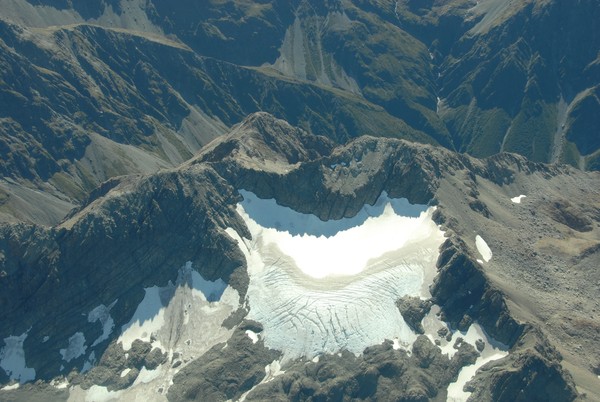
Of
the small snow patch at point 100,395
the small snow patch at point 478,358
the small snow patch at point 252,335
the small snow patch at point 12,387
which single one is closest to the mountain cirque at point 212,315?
the small snow patch at point 252,335

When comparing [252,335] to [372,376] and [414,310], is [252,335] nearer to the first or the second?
[372,376]

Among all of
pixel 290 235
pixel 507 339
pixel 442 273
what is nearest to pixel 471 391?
pixel 507 339

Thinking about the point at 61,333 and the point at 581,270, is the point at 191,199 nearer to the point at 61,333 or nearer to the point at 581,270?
the point at 61,333

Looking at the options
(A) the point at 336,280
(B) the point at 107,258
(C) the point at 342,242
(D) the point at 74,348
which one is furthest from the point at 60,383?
(C) the point at 342,242

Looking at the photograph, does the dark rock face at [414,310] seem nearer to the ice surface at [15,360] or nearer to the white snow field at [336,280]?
the white snow field at [336,280]

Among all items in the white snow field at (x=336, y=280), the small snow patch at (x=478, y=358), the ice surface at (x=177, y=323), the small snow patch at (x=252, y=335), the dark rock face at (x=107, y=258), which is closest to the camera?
the small snow patch at (x=478, y=358)

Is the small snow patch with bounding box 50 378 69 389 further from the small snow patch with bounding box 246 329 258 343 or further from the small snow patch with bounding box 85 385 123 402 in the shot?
the small snow patch with bounding box 246 329 258 343

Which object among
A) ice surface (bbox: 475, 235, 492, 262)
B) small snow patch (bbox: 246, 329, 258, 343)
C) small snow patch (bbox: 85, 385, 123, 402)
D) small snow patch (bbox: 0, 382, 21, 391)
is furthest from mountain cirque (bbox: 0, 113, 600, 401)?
ice surface (bbox: 475, 235, 492, 262)
